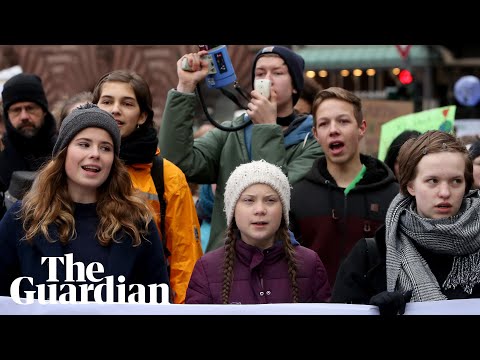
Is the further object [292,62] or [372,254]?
[292,62]

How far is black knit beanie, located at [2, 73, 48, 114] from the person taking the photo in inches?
271

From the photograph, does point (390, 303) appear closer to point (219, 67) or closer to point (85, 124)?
point (85, 124)

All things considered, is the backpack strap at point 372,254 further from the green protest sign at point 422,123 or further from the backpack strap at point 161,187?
the green protest sign at point 422,123

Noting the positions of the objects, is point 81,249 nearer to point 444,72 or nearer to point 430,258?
point 430,258

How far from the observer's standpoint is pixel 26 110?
690 cm

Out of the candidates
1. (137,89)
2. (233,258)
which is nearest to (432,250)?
(233,258)

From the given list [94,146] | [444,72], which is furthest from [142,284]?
[444,72]

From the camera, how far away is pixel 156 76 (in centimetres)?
2259

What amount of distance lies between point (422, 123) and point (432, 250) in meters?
3.49

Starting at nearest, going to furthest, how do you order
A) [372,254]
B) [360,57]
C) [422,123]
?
[372,254] → [422,123] → [360,57]

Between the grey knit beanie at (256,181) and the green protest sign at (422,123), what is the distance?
8.93 ft

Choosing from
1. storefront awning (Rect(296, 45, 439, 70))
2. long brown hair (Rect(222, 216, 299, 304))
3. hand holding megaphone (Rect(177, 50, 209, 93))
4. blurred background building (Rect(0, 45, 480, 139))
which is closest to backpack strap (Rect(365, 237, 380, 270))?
long brown hair (Rect(222, 216, 299, 304))

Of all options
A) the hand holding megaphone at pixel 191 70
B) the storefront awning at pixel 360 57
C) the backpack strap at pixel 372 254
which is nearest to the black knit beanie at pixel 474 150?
the hand holding megaphone at pixel 191 70

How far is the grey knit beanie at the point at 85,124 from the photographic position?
15.9 feet
